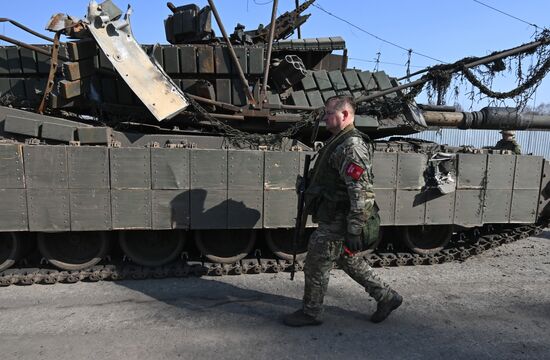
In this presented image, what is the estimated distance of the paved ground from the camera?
3768 mm

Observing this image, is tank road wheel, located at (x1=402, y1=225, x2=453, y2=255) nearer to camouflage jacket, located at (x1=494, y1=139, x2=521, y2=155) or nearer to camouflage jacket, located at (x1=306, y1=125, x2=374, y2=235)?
camouflage jacket, located at (x1=494, y1=139, x2=521, y2=155)

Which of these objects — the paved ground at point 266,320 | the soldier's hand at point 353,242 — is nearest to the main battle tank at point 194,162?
the paved ground at point 266,320

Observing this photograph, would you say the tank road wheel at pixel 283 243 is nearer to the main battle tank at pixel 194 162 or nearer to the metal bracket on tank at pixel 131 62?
the main battle tank at pixel 194 162

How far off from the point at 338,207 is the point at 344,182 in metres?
0.25

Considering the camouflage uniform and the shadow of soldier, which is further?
the shadow of soldier

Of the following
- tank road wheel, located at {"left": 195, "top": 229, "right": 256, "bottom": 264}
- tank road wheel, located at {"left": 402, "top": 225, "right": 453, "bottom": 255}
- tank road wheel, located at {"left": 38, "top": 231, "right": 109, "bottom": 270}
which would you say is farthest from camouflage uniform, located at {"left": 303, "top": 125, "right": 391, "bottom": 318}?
tank road wheel, located at {"left": 38, "top": 231, "right": 109, "bottom": 270}

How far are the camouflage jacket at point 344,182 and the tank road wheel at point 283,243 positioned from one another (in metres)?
2.12

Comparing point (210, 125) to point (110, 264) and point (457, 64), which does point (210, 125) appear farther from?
point (457, 64)

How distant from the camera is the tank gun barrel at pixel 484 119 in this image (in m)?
7.19

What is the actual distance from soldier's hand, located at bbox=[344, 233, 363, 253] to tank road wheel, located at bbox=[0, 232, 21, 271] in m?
4.37

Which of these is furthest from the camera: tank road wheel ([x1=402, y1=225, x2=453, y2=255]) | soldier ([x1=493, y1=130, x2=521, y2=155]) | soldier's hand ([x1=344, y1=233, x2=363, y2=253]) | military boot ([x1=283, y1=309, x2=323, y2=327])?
soldier ([x1=493, y1=130, x2=521, y2=155])

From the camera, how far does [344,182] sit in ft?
12.9

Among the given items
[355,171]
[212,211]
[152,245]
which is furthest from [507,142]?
[152,245]

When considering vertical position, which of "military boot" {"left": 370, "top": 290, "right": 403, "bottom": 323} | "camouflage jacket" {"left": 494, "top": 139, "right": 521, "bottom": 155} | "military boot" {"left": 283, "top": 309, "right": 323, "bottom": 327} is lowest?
"military boot" {"left": 283, "top": 309, "right": 323, "bottom": 327}
